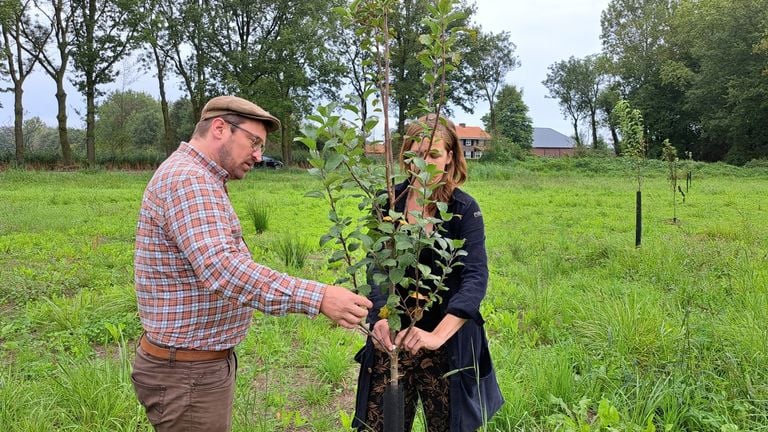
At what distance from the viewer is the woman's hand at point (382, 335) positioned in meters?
1.76

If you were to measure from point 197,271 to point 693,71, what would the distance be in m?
50.4

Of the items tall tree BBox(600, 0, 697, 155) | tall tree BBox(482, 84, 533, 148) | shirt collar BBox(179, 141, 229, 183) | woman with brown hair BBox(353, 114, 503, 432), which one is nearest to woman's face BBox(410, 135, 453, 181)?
woman with brown hair BBox(353, 114, 503, 432)

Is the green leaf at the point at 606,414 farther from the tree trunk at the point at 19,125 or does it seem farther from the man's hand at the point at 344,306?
the tree trunk at the point at 19,125

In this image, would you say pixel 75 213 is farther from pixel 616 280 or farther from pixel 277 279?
pixel 277 279

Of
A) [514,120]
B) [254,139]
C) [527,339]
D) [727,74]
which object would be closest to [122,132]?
[514,120]

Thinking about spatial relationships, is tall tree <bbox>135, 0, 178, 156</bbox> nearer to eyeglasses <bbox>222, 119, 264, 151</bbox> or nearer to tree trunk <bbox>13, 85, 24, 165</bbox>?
tree trunk <bbox>13, 85, 24, 165</bbox>

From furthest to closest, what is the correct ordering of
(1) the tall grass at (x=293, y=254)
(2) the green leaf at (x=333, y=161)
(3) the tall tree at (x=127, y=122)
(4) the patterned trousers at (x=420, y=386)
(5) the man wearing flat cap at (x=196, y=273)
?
(3) the tall tree at (x=127, y=122) < (1) the tall grass at (x=293, y=254) < (4) the patterned trousers at (x=420, y=386) < (5) the man wearing flat cap at (x=196, y=273) < (2) the green leaf at (x=333, y=161)

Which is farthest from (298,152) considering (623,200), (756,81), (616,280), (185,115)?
(616,280)

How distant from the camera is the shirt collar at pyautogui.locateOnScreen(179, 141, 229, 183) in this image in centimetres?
187

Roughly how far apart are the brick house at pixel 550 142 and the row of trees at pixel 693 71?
19.3m

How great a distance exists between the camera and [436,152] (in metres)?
1.68

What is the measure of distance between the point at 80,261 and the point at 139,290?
19.4ft

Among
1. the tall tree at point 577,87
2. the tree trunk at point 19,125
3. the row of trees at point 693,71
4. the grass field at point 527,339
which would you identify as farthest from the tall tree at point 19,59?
the tall tree at point 577,87

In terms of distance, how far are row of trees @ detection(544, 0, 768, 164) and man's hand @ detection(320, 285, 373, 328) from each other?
37.9 m
